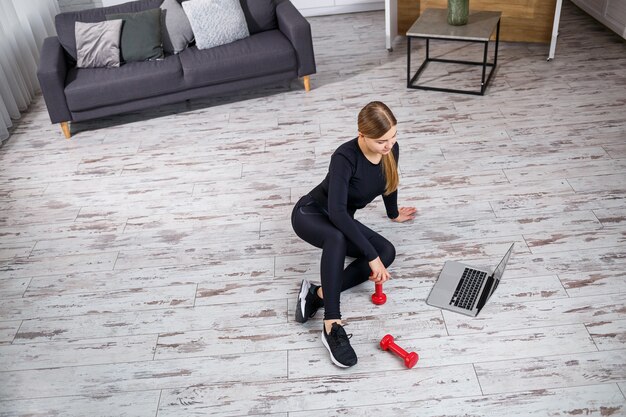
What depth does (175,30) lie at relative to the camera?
14.8 feet

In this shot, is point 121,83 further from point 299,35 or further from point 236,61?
point 299,35

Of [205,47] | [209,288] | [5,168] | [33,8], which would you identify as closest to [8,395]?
[209,288]

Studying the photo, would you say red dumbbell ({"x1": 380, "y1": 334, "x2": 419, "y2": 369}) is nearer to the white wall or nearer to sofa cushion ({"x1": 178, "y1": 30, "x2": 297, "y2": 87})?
sofa cushion ({"x1": 178, "y1": 30, "x2": 297, "y2": 87})

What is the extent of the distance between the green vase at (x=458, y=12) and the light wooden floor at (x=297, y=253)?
0.54 m

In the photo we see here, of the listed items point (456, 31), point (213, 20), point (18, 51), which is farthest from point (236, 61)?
point (18, 51)

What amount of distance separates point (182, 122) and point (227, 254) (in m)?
1.67

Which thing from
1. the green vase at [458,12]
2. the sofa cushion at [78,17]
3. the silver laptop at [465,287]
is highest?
the sofa cushion at [78,17]

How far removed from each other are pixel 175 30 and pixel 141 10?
0.40 metres

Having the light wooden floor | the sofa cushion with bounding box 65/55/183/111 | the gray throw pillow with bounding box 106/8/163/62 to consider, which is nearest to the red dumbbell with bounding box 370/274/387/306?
the light wooden floor

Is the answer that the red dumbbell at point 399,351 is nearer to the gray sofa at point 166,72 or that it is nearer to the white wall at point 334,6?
the gray sofa at point 166,72

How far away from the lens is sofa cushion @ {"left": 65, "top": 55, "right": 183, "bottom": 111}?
4.19 m

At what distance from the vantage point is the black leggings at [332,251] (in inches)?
99.4

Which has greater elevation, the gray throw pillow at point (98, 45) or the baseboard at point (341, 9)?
the gray throw pillow at point (98, 45)

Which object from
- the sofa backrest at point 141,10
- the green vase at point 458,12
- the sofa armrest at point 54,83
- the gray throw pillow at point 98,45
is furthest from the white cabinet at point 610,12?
the sofa armrest at point 54,83
